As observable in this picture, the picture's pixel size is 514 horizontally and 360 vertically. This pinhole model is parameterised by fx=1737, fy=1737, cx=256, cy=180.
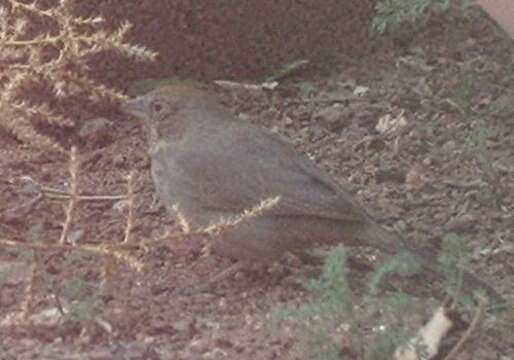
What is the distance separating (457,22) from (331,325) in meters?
3.60

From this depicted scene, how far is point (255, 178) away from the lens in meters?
5.90

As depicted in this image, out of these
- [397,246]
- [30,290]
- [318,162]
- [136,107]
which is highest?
[136,107]

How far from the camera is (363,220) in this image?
589cm

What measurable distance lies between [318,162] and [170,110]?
73 centimetres

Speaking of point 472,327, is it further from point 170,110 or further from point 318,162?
point 318,162

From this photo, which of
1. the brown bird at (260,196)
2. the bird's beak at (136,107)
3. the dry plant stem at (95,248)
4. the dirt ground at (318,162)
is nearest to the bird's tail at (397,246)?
the brown bird at (260,196)

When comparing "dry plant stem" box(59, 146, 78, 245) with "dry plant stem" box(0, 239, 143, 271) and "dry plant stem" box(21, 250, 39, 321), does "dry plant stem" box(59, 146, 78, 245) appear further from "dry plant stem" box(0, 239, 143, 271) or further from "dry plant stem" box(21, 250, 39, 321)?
"dry plant stem" box(21, 250, 39, 321)

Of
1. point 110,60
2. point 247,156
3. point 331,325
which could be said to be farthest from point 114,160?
point 331,325

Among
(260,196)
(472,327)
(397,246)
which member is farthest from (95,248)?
(397,246)

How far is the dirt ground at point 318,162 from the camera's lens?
5160 millimetres

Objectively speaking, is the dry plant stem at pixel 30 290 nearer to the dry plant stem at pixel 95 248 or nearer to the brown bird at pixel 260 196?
the dry plant stem at pixel 95 248

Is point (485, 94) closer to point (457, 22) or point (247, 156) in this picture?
point (457, 22)

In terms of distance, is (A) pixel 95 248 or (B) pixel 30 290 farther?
(B) pixel 30 290

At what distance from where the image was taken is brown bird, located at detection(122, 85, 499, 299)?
5852 millimetres
